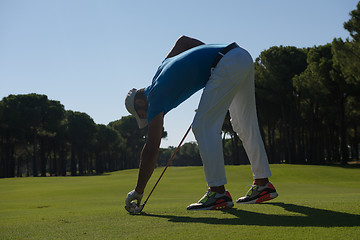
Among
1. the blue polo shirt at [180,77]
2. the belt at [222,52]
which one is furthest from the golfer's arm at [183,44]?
the belt at [222,52]

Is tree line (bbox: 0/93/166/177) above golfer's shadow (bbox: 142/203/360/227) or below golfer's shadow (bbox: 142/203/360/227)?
above

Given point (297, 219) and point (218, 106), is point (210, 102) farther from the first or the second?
point (297, 219)

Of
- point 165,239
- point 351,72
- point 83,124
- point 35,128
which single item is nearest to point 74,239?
point 165,239

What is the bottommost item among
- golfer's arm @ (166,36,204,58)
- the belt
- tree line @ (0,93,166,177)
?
the belt

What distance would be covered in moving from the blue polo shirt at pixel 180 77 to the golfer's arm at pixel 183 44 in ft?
1.61

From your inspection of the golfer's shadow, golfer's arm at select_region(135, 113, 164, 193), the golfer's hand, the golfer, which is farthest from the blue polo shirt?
the golfer's shadow

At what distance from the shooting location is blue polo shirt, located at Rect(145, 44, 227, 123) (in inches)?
152

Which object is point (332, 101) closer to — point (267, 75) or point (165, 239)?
point (267, 75)

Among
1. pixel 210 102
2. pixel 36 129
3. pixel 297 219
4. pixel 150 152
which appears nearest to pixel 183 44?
pixel 210 102

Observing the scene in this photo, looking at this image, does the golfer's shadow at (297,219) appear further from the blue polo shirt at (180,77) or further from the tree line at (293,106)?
the tree line at (293,106)

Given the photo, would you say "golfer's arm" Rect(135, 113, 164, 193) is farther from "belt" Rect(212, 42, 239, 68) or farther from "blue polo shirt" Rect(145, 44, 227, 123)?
"belt" Rect(212, 42, 239, 68)

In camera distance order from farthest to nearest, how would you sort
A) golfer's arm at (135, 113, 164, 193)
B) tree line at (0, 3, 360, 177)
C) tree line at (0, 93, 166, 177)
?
tree line at (0, 93, 166, 177) < tree line at (0, 3, 360, 177) < golfer's arm at (135, 113, 164, 193)

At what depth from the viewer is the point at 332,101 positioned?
38.9 meters

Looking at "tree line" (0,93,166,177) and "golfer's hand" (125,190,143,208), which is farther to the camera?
"tree line" (0,93,166,177)
